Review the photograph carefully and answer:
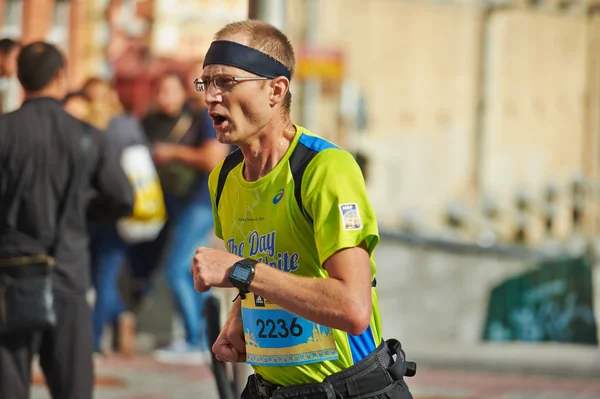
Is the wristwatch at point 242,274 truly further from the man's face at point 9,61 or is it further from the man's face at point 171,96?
the man's face at point 171,96

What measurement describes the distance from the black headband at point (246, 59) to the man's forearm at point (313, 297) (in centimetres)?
56

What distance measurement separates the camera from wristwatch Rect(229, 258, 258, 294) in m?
3.47

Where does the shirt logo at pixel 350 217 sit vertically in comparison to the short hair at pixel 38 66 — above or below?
below

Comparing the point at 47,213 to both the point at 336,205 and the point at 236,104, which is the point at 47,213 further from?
the point at 336,205

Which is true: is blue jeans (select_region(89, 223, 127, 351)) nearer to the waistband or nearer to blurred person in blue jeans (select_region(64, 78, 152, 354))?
blurred person in blue jeans (select_region(64, 78, 152, 354))

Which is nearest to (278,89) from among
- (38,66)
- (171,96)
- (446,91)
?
(38,66)

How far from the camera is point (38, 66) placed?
570cm

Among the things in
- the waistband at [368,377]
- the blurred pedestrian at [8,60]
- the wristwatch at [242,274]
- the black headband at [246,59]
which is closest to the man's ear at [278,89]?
the black headband at [246,59]

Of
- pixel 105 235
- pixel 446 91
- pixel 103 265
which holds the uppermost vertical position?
pixel 105 235

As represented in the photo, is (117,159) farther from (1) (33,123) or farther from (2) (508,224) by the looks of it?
(2) (508,224)

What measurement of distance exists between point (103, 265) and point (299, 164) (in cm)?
615

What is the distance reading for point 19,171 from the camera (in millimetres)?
5578

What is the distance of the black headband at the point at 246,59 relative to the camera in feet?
12.1

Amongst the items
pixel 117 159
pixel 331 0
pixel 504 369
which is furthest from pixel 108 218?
pixel 331 0
